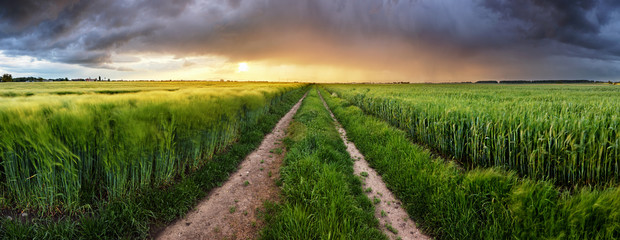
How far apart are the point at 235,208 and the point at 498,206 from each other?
15.2ft

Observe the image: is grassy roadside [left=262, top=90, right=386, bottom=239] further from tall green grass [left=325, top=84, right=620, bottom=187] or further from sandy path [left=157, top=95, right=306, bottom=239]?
tall green grass [left=325, top=84, right=620, bottom=187]

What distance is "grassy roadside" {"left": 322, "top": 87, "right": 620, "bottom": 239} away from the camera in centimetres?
302

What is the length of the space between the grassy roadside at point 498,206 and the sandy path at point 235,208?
120 inches

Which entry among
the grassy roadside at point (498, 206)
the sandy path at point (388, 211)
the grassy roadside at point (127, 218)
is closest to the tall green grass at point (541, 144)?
the grassy roadside at point (498, 206)

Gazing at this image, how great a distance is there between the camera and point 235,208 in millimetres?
4605

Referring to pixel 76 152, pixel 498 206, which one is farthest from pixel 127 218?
pixel 498 206

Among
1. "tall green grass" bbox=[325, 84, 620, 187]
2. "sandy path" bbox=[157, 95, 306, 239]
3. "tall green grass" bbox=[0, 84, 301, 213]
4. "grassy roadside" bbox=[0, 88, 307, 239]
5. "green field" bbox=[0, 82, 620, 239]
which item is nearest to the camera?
"grassy roadside" bbox=[0, 88, 307, 239]

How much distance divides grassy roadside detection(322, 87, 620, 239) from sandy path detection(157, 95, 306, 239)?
305 cm

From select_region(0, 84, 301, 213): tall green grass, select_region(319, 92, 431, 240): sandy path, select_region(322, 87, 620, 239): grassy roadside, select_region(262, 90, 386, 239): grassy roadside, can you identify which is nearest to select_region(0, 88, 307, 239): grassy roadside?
select_region(0, 84, 301, 213): tall green grass

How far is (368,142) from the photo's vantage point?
28.7ft

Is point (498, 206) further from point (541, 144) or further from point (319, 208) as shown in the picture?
point (319, 208)

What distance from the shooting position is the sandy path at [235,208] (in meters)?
3.89

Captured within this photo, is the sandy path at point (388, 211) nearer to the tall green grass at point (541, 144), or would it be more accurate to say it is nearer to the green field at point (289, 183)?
the green field at point (289, 183)

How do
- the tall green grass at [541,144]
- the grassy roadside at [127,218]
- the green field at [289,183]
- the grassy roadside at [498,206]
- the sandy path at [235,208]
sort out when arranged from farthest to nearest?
the tall green grass at [541,144] → the sandy path at [235,208] → the green field at [289,183] → the grassy roadside at [127,218] → the grassy roadside at [498,206]
